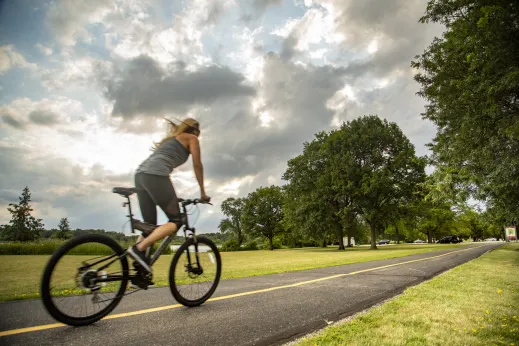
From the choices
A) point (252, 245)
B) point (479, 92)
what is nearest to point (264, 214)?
point (252, 245)

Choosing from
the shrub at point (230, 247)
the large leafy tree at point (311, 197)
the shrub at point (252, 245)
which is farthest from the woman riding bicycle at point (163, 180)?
the shrub at point (252, 245)

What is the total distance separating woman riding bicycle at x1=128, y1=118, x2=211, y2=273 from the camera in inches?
132

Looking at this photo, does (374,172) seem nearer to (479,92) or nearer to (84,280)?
(479,92)

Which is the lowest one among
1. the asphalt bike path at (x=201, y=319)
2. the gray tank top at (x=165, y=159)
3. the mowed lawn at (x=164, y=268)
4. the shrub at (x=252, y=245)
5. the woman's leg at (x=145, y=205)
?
the shrub at (x=252, y=245)

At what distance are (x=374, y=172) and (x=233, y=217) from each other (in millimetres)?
60114

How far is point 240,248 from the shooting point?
59.0 meters

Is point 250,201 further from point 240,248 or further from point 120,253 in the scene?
point 120,253

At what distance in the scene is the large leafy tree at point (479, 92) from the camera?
34.1ft

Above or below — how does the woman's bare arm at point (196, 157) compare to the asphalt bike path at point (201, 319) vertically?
above

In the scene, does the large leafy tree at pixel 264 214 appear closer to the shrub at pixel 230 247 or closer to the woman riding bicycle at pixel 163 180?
the shrub at pixel 230 247

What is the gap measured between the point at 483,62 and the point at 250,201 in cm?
5742

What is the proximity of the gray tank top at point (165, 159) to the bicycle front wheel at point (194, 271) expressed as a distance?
1.19 metres

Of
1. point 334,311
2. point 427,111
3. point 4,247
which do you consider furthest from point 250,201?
point 334,311

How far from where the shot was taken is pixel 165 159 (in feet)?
11.5
